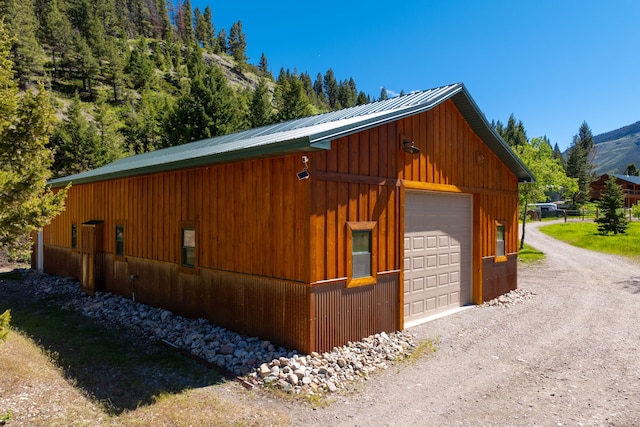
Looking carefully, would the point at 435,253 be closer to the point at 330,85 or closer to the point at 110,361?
the point at 110,361

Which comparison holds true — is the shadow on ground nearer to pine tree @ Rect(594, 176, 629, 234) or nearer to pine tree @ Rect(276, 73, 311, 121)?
pine tree @ Rect(594, 176, 629, 234)

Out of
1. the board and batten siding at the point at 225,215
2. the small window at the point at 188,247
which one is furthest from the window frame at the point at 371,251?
the small window at the point at 188,247

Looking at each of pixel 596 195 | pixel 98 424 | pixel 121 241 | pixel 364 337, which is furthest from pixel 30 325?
pixel 596 195

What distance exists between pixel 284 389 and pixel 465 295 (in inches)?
258

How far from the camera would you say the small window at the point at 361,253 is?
7031 millimetres

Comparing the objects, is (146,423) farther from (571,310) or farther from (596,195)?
(596,195)

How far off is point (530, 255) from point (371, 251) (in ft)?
54.6

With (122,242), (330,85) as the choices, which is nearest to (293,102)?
(122,242)

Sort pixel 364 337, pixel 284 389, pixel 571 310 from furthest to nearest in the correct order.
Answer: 1. pixel 571 310
2. pixel 364 337
3. pixel 284 389

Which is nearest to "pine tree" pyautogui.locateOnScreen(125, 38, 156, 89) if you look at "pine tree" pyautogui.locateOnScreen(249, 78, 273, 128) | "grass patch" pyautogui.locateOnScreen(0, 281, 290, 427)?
"pine tree" pyautogui.locateOnScreen(249, 78, 273, 128)

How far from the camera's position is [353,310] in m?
6.96

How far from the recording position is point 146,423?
4.55 m

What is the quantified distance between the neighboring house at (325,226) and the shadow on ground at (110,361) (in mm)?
1345

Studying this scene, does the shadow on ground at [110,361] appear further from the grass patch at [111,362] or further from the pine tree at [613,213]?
the pine tree at [613,213]
